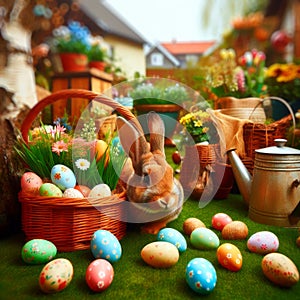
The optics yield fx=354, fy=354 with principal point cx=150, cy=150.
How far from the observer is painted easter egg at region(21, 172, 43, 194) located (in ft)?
4.30

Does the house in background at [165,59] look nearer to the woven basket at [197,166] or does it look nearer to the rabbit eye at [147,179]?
the woven basket at [197,166]

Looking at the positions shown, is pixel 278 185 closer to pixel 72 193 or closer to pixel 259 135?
pixel 259 135

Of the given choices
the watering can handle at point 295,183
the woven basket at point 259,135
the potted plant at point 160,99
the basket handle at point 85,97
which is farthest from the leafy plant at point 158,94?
the watering can handle at point 295,183

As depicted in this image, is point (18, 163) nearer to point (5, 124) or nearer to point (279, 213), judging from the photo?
point (5, 124)

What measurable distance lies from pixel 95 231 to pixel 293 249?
0.72m

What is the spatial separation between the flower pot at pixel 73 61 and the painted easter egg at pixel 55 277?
2.87m

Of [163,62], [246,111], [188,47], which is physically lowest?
[246,111]

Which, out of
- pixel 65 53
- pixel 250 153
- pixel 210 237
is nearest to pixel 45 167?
pixel 210 237

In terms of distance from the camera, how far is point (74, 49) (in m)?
3.65

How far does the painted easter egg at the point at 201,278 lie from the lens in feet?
3.14

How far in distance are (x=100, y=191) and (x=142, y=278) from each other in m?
0.36

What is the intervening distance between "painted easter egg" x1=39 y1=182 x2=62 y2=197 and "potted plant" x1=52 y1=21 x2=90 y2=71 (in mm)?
2556

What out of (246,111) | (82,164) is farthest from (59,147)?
(246,111)

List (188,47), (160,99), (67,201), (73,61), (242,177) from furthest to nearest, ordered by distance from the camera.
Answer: (188,47)
(73,61)
(160,99)
(242,177)
(67,201)
